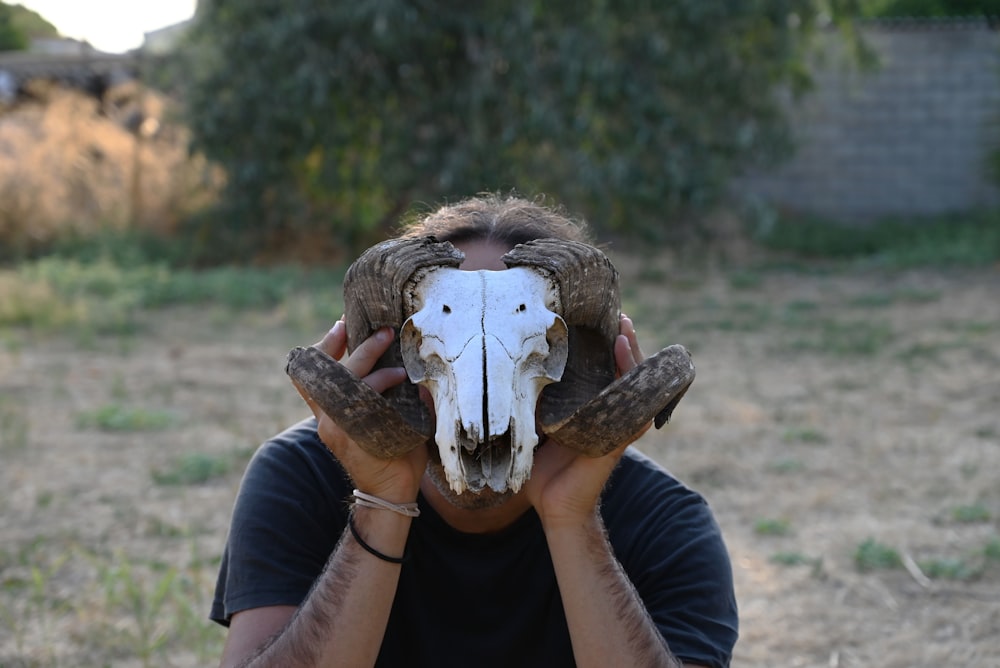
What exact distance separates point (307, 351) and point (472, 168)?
9702 millimetres

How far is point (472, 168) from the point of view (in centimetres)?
1150

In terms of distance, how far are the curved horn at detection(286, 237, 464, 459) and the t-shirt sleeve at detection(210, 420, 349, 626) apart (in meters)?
0.43

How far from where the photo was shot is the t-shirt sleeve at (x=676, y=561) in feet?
7.48

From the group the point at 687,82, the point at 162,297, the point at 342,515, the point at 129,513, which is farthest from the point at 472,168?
the point at 342,515

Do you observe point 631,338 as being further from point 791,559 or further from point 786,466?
point 786,466

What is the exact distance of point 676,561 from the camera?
7.66 feet

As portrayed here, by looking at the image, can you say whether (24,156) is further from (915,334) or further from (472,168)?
(915,334)

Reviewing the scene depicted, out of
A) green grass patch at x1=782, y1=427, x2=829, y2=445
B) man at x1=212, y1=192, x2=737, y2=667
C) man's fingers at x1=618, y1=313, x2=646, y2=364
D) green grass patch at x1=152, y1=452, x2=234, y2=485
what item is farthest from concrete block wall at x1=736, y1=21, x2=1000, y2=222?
man's fingers at x1=618, y1=313, x2=646, y2=364

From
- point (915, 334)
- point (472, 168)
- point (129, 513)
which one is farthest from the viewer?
point (472, 168)

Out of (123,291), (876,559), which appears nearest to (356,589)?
(876,559)

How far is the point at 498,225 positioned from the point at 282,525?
778mm

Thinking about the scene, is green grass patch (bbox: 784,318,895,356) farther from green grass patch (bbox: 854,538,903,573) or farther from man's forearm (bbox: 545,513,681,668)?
man's forearm (bbox: 545,513,681,668)

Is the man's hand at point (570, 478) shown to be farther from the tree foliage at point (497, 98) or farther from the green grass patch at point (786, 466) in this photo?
the tree foliage at point (497, 98)

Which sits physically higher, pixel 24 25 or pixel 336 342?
Answer: pixel 24 25
